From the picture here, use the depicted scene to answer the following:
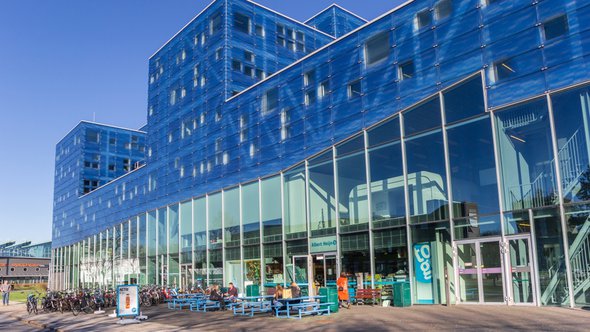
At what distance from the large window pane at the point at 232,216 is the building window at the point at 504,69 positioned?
1732cm

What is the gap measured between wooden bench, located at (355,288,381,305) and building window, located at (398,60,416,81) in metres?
8.77

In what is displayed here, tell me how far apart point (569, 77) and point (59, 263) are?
61.6 metres

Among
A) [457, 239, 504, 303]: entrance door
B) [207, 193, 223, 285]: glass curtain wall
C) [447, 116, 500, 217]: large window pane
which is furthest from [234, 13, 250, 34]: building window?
[457, 239, 504, 303]: entrance door

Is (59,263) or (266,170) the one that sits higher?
(266,170)

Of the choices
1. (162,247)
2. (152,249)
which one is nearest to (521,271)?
(162,247)

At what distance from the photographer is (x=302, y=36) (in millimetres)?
43250

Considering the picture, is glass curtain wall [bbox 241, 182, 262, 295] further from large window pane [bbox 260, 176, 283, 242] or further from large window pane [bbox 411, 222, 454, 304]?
large window pane [bbox 411, 222, 454, 304]

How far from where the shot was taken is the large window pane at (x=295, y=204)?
28.3 meters

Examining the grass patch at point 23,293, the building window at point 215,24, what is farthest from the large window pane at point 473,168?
the grass patch at point 23,293

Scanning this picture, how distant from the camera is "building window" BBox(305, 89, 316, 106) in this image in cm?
2842

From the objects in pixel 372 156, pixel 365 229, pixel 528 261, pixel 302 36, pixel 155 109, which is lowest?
pixel 528 261

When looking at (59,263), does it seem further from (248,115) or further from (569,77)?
(569,77)

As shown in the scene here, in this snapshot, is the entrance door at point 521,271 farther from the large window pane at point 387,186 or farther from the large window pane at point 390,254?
the large window pane at point 387,186

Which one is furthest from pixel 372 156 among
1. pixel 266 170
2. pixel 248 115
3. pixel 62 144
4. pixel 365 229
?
pixel 62 144
